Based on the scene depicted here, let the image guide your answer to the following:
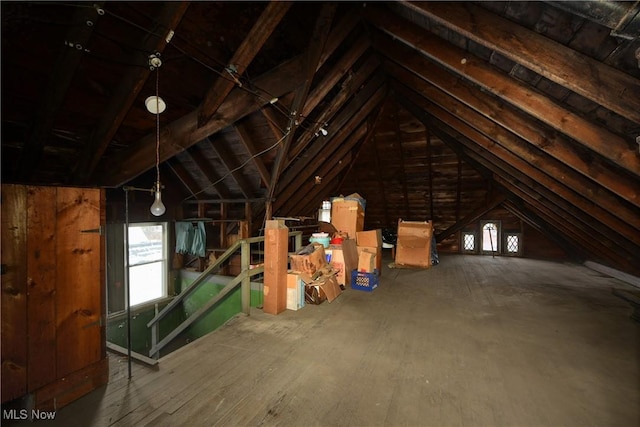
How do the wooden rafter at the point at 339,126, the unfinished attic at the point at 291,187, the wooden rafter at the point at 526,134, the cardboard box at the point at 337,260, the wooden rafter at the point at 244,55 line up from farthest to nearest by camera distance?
the wooden rafter at the point at 339,126
the cardboard box at the point at 337,260
the wooden rafter at the point at 526,134
the wooden rafter at the point at 244,55
the unfinished attic at the point at 291,187

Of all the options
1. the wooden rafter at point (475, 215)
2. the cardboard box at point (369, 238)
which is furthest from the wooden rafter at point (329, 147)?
the wooden rafter at point (475, 215)

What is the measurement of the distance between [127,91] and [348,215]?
370 centimetres

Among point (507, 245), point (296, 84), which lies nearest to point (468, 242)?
point (507, 245)

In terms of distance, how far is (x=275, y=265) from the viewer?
306cm

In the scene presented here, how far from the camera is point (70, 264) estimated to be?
5.51 ft

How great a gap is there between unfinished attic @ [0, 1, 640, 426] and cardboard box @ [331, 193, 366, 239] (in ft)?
1.85

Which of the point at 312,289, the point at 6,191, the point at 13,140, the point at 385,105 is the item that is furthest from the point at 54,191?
the point at 385,105

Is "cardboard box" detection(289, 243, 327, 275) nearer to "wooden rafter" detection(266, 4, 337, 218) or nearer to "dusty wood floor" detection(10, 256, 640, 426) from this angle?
"dusty wood floor" detection(10, 256, 640, 426)

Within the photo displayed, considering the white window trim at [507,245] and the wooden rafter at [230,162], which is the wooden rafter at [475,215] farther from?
the wooden rafter at [230,162]

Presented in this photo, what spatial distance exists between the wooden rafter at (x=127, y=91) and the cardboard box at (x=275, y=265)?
5.93ft

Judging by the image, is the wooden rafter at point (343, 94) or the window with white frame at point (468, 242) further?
the window with white frame at point (468, 242)

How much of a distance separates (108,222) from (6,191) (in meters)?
3.76

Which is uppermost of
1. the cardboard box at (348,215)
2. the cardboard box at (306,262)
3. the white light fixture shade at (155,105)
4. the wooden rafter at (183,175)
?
the white light fixture shade at (155,105)

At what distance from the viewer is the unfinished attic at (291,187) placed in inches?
60.7
